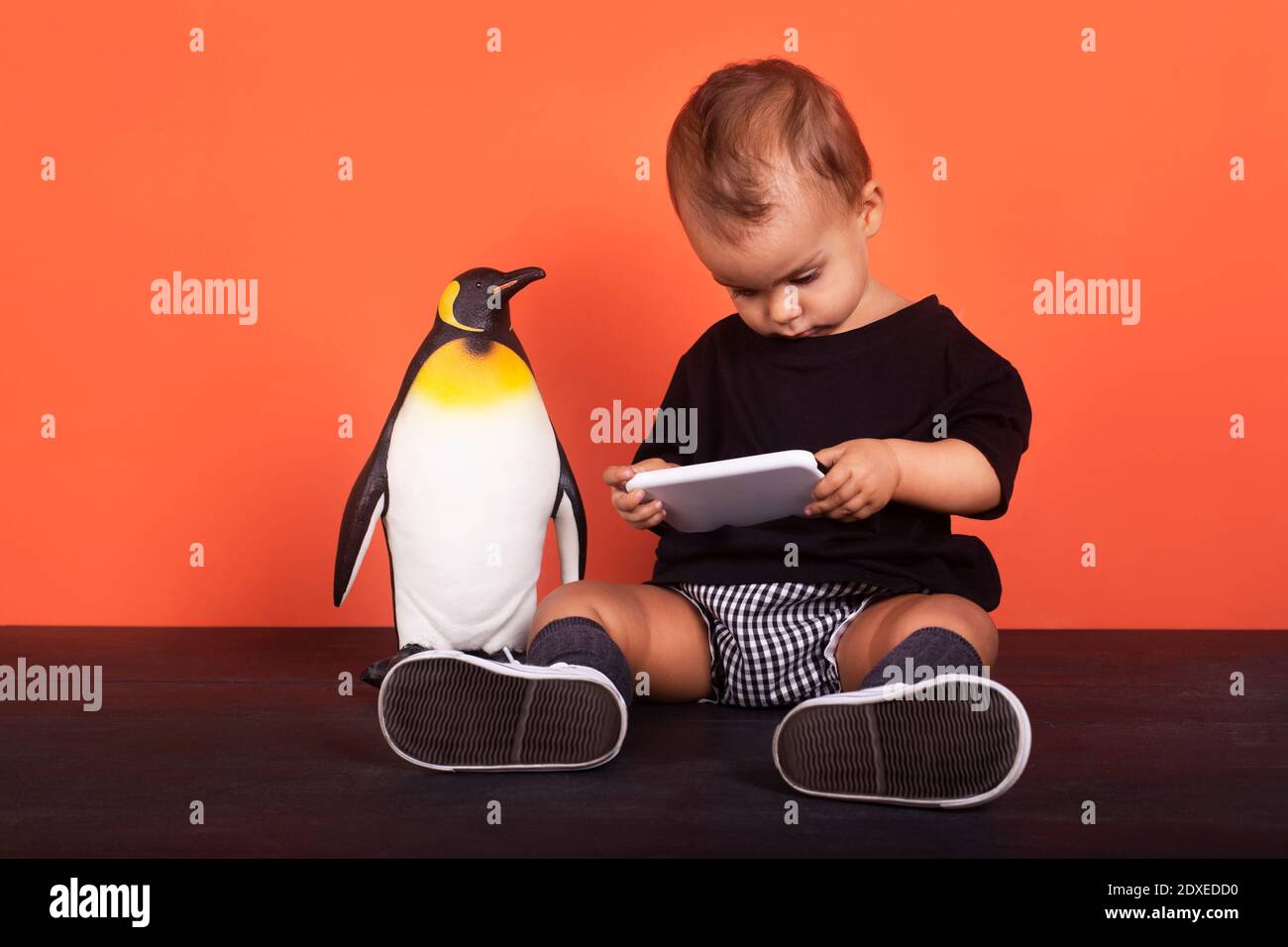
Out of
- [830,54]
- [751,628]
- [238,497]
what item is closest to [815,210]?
[751,628]

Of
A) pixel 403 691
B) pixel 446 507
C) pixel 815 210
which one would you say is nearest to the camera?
pixel 403 691

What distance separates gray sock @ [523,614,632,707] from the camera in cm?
97

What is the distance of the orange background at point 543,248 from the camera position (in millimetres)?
1647

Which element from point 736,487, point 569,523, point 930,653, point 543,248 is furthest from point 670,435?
point 543,248

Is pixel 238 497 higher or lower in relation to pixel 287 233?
lower

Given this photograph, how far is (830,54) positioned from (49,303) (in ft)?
3.49

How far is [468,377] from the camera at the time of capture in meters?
1.22

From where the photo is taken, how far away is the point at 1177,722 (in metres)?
1.05

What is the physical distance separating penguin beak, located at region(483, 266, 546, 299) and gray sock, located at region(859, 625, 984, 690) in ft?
1.76

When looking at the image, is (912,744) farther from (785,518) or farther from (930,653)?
(785,518)

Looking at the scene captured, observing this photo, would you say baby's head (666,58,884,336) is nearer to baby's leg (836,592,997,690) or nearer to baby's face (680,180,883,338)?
baby's face (680,180,883,338)

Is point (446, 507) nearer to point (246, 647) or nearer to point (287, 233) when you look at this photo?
point (246, 647)

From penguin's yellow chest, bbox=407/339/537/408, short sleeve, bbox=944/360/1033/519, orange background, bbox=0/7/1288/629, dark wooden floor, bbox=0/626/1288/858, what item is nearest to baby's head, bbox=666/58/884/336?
short sleeve, bbox=944/360/1033/519
